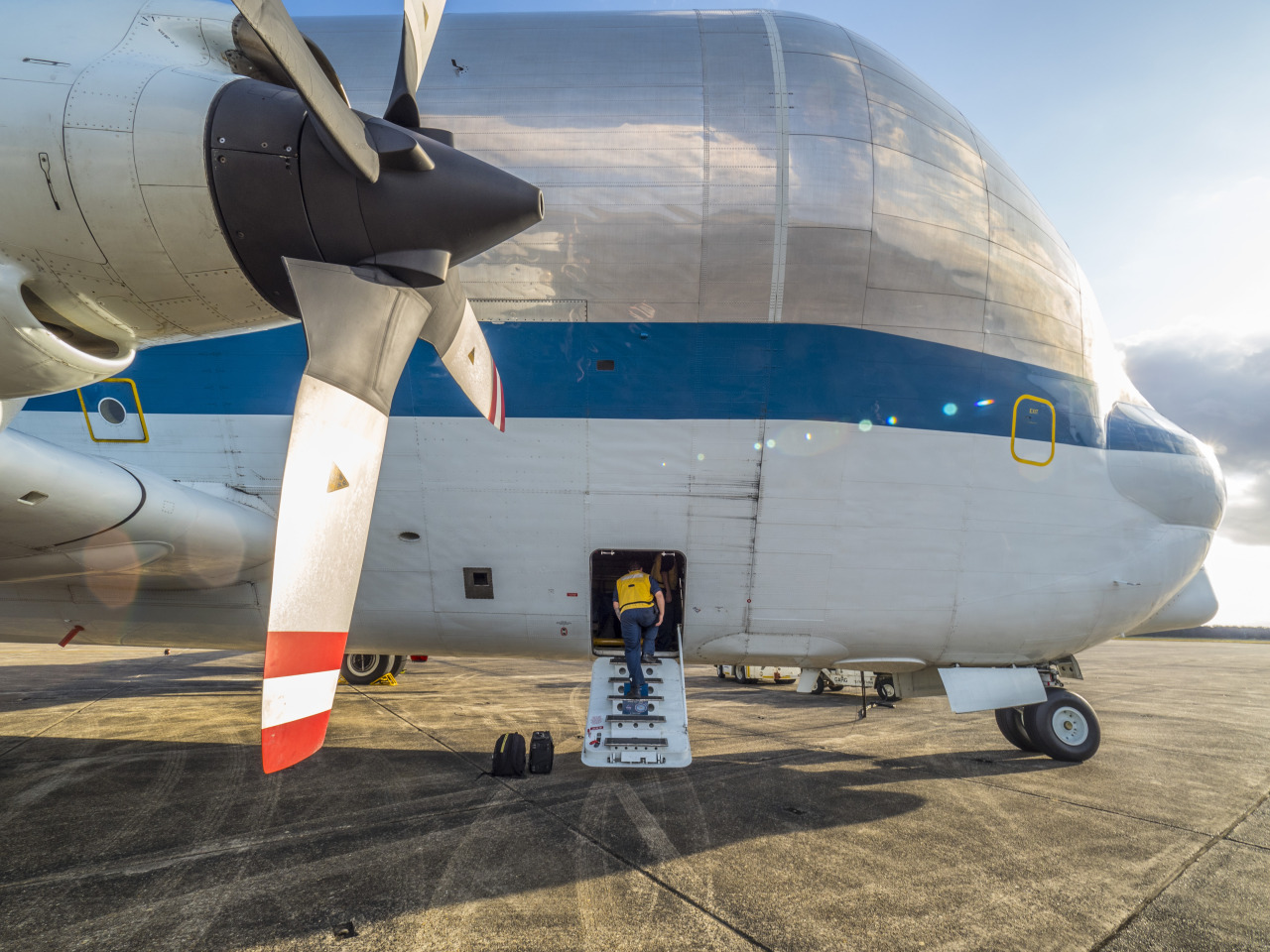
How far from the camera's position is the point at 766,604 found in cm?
597

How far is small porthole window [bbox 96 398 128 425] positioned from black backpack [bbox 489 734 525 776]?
499cm

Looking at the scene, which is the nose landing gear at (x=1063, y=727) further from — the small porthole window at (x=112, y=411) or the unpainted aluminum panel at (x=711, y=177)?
the small porthole window at (x=112, y=411)

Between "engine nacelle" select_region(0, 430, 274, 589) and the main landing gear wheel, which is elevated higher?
"engine nacelle" select_region(0, 430, 274, 589)

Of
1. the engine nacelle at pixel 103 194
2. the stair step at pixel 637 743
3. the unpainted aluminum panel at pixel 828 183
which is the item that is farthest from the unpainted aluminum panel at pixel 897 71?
the stair step at pixel 637 743

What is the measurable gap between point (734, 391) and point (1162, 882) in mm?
4955

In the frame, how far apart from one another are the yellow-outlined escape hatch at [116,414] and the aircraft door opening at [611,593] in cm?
466

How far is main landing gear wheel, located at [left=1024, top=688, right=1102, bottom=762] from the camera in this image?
727 centimetres

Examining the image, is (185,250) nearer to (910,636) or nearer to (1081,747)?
(910,636)

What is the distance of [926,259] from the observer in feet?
19.5

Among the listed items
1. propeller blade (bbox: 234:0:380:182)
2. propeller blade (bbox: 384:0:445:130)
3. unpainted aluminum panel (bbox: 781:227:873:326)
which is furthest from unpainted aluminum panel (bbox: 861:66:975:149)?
propeller blade (bbox: 234:0:380:182)

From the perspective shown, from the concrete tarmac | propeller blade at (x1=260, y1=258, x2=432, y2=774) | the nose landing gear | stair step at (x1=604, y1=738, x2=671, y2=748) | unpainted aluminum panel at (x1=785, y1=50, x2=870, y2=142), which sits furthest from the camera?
the nose landing gear

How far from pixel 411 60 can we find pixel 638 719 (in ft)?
17.6

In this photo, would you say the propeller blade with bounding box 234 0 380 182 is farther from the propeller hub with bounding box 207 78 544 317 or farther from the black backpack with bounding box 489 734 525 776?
the black backpack with bounding box 489 734 525 776

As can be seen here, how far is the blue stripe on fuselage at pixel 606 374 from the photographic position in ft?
19.2
